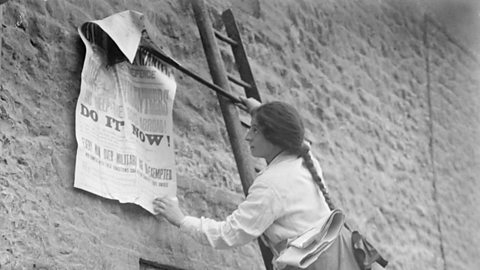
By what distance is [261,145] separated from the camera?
4.44 m

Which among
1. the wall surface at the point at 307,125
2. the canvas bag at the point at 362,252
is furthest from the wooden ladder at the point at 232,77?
the canvas bag at the point at 362,252

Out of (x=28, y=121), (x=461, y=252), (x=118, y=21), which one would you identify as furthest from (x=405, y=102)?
(x=28, y=121)

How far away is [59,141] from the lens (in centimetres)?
447

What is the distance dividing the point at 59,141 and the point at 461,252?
4003 millimetres

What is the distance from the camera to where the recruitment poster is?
181 inches

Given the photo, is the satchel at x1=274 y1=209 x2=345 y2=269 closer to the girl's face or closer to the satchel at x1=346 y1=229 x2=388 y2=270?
the satchel at x1=346 y1=229 x2=388 y2=270

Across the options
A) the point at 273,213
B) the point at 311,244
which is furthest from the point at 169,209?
the point at 311,244

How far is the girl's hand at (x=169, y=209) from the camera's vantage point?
14.9ft

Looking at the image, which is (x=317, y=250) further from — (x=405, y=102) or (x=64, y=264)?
(x=405, y=102)

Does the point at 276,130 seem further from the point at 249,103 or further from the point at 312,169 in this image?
the point at 249,103

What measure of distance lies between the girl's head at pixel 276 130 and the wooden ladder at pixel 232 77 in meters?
0.42

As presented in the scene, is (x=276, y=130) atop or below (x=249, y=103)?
atop

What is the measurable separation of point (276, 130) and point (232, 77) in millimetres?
890

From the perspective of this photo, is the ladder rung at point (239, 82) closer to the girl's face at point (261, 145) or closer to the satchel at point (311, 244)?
the girl's face at point (261, 145)
